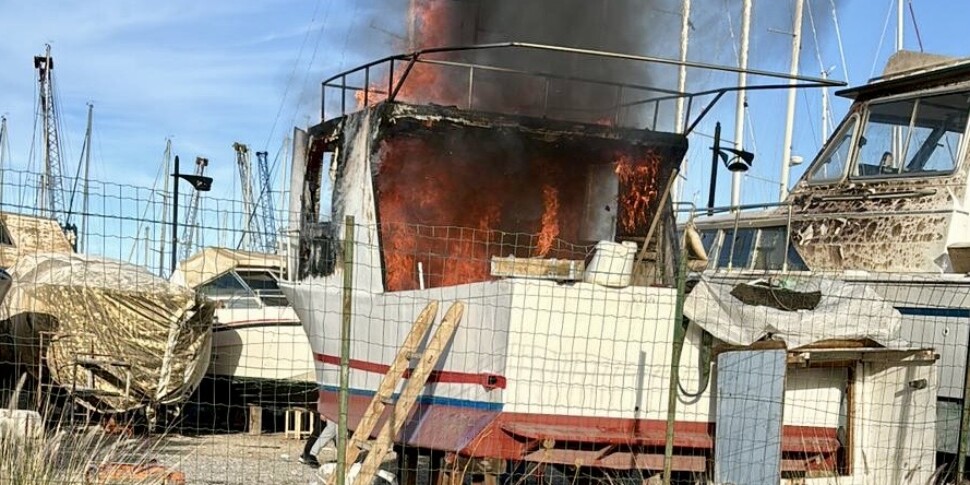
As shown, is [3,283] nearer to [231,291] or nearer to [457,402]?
[457,402]

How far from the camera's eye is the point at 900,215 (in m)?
9.85

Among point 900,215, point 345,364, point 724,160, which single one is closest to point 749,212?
point 724,160

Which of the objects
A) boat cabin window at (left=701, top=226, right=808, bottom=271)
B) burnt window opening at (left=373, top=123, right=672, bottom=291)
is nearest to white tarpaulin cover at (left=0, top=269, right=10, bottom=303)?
burnt window opening at (left=373, top=123, right=672, bottom=291)

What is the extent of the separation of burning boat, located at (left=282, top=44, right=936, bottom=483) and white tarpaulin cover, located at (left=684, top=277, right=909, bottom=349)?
0.15 feet

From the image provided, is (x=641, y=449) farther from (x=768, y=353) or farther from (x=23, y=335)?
(x=23, y=335)

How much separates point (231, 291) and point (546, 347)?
12.5m

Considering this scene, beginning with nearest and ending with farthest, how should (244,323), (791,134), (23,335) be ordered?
1. (23,335)
2. (244,323)
3. (791,134)

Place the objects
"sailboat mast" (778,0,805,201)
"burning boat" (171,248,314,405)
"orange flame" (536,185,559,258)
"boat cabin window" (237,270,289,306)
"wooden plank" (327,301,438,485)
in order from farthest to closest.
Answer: "sailboat mast" (778,0,805,201) < "boat cabin window" (237,270,289,306) < "burning boat" (171,248,314,405) < "orange flame" (536,185,559,258) < "wooden plank" (327,301,438,485)

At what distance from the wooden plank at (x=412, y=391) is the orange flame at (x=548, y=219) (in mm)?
2871

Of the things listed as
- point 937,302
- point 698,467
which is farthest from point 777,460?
point 937,302

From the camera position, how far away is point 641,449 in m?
7.24

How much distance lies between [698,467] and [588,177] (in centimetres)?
387

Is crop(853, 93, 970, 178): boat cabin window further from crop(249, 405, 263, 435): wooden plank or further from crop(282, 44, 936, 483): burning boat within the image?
crop(249, 405, 263, 435): wooden plank

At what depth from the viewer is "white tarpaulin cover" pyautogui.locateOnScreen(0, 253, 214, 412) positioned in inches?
487
